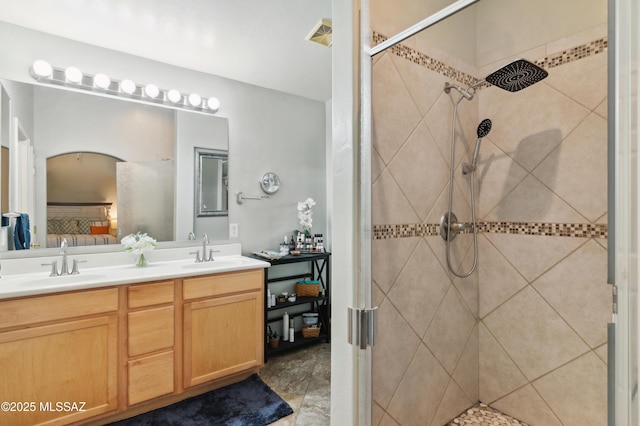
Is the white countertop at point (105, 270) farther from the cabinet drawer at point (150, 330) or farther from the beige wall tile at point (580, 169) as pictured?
the beige wall tile at point (580, 169)

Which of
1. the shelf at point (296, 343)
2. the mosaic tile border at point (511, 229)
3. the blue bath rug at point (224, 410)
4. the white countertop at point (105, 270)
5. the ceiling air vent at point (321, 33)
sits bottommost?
the blue bath rug at point (224, 410)

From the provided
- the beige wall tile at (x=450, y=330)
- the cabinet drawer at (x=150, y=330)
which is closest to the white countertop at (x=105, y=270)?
the cabinet drawer at (x=150, y=330)

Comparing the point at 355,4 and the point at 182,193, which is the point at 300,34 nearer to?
the point at 355,4

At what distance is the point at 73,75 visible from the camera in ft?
7.07

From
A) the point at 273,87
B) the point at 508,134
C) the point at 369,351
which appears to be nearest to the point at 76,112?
the point at 273,87

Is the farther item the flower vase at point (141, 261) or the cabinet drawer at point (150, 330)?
the flower vase at point (141, 261)

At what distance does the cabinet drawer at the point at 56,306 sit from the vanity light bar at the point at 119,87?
1418 mm

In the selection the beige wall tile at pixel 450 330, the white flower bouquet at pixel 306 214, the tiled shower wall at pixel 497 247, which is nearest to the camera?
the tiled shower wall at pixel 497 247

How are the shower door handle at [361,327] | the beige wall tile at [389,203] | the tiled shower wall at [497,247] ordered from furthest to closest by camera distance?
the tiled shower wall at [497,247]
the beige wall tile at [389,203]
the shower door handle at [361,327]

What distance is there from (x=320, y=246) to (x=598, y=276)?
218 centimetres

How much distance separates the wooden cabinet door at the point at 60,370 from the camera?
158 cm

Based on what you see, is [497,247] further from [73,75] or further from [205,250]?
[73,75]

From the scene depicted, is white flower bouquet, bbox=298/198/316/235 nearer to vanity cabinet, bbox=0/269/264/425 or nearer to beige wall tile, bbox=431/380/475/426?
vanity cabinet, bbox=0/269/264/425

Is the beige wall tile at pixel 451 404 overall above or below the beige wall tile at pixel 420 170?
below
